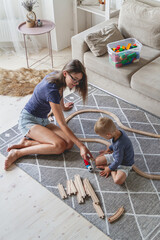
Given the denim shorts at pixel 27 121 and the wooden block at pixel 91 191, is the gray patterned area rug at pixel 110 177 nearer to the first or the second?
the wooden block at pixel 91 191

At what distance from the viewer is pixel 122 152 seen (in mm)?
2029

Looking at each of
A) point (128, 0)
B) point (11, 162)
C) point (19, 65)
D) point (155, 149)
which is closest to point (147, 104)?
point (155, 149)

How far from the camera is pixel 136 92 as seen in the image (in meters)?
2.75

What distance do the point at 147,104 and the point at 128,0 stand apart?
123 cm

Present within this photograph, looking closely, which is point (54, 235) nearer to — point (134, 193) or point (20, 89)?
point (134, 193)

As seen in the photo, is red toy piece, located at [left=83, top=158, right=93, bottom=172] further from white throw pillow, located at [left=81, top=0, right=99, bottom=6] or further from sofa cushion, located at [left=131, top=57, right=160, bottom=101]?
white throw pillow, located at [left=81, top=0, right=99, bottom=6]

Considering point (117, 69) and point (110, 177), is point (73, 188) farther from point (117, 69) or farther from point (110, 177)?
point (117, 69)

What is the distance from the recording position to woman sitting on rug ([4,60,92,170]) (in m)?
2.15

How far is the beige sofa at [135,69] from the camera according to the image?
8.63 feet

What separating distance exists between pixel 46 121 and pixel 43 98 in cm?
28

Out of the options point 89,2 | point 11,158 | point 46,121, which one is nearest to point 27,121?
point 46,121

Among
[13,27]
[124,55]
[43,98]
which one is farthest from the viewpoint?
[13,27]

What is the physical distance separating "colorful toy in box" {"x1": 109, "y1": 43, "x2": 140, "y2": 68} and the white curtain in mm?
1612

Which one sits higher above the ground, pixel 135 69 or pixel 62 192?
pixel 135 69
